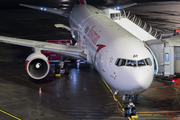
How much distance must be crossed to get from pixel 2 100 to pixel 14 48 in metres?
18.8

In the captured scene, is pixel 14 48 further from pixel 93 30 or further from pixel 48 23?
pixel 93 30

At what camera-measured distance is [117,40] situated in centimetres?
1405

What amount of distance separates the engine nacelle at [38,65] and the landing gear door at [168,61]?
8.22 m

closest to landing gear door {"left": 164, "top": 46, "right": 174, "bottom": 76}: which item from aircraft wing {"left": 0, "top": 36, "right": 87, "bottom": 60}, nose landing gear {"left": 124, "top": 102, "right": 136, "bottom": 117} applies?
nose landing gear {"left": 124, "top": 102, "right": 136, "bottom": 117}

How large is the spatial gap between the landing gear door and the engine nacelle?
8220mm

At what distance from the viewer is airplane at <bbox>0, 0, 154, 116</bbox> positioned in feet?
40.2

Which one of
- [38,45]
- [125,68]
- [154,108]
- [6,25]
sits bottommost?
[154,108]

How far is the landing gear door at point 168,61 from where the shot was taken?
53.0 feet

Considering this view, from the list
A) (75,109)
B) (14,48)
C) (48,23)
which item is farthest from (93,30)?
(48,23)

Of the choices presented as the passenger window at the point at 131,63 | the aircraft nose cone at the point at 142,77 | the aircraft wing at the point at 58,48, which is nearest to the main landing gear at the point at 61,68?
the aircraft wing at the point at 58,48

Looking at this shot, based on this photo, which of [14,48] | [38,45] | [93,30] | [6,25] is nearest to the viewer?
[93,30]

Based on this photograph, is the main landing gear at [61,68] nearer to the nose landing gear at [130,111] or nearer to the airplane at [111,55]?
the airplane at [111,55]

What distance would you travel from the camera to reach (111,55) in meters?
13.4

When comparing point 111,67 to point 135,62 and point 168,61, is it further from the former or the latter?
point 168,61
